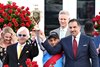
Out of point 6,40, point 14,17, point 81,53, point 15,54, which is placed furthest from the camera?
point 14,17

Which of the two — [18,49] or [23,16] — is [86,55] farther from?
[23,16]

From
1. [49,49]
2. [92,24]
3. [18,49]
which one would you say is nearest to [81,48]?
[49,49]

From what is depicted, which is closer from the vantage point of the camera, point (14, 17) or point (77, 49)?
point (77, 49)

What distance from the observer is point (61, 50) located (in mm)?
6027

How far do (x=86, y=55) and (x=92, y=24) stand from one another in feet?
7.39

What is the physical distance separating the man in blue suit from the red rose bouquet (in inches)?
97.6

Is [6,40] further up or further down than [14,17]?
further down

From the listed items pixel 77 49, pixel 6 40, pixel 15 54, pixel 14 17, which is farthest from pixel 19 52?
pixel 14 17

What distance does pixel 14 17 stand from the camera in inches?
337

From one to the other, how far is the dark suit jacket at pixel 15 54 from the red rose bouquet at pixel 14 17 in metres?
2.25

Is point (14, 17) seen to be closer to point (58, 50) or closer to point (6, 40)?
point (6, 40)

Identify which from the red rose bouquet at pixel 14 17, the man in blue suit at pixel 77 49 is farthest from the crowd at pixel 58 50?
the red rose bouquet at pixel 14 17

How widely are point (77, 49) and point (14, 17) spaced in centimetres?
298

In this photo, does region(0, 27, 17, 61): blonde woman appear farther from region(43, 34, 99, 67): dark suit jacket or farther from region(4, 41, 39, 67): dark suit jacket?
region(43, 34, 99, 67): dark suit jacket
